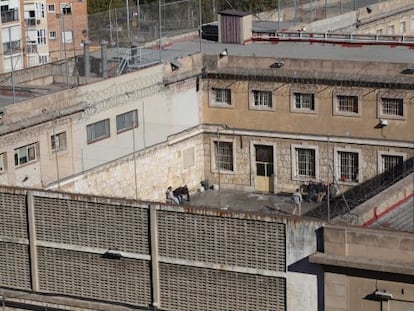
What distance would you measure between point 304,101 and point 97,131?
8.90 meters

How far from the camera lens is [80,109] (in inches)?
1902

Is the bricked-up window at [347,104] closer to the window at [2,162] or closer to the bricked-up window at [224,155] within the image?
the bricked-up window at [224,155]

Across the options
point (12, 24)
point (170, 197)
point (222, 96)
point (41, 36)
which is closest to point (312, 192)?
point (170, 197)

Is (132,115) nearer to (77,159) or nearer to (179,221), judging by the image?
(77,159)

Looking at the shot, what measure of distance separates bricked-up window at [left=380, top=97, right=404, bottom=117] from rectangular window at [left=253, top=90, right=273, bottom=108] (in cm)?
475

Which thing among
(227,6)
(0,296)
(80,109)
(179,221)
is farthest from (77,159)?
(227,6)

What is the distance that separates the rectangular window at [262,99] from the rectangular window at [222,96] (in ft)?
3.87

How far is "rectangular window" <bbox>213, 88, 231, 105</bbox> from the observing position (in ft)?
181

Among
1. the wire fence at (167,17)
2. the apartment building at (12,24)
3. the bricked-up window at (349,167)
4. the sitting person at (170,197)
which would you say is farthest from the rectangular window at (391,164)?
the apartment building at (12,24)

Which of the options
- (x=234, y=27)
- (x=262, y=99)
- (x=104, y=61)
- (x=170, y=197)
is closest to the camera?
(x=170, y=197)

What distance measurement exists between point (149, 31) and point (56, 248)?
2667 centimetres

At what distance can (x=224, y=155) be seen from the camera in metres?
55.5

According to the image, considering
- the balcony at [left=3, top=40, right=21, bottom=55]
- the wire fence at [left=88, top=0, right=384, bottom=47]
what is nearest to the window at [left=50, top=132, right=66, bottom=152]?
the wire fence at [left=88, top=0, right=384, bottom=47]

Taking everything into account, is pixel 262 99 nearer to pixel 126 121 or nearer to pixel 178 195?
pixel 178 195
